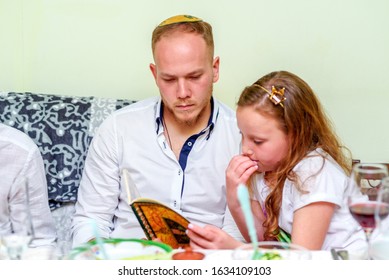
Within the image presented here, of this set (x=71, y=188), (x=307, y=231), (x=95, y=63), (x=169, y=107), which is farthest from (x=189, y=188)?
(x=95, y=63)

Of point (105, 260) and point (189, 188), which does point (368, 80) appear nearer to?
point (189, 188)

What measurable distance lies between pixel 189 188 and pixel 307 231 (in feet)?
1.96

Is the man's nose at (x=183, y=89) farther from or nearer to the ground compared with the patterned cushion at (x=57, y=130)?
farther from the ground

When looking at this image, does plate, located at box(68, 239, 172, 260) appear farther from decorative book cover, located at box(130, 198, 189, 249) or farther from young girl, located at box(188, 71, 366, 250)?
young girl, located at box(188, 71, 366, 250)

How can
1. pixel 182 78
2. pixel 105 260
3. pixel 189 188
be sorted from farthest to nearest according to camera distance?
1. pixel 189 188
2. pixel 182 78
3. pixel 105 260

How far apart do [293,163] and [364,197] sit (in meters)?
0.47

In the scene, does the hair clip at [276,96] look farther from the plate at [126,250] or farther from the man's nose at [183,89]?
the plate at [126,250]

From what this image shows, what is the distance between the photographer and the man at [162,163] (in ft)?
6.42

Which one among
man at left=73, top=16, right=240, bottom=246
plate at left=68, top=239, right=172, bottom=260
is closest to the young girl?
man at left=73, top=16, right=240, bottom=246

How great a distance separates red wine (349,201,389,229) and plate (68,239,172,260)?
383 millimetres

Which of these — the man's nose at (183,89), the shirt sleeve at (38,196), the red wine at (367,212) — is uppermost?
the man's nose at (183,89)

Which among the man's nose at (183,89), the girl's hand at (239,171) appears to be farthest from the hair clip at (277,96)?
the man's nose at (183,89)

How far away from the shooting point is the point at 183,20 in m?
1.92

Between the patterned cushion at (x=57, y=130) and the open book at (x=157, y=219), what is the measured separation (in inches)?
27.1
